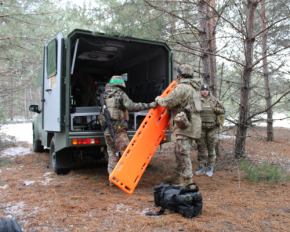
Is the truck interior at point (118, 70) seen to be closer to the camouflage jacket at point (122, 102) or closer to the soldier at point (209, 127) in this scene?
the camouflage jacket at point (122, 102)

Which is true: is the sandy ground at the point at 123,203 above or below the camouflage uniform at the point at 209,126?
below

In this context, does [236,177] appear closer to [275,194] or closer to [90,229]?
[275,194]

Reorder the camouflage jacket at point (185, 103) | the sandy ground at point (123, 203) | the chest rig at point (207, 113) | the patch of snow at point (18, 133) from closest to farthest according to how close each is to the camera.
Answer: the sandy ground at point (123, 203) → the camouflage jacket at point (185, 103) → the chest rig at point (207, 113) → the patch of snow at point (18, 133)

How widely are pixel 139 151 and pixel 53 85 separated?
2045mm

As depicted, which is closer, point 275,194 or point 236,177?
point 275,194

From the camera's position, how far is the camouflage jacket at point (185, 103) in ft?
13.1

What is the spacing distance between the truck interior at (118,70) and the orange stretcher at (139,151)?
3.17ft

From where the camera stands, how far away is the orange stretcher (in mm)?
3646

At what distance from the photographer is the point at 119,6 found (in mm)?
4586

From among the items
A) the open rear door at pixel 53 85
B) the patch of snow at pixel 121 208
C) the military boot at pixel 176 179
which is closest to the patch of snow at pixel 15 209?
the patch of snow at pixel 121 208

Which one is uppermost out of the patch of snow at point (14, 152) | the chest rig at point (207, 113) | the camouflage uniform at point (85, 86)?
the camouflage uniform at point (85, 86)

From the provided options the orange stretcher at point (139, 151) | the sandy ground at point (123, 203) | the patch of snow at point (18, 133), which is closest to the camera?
the sandy ground at point (123, 203)

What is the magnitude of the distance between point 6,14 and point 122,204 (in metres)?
4.89

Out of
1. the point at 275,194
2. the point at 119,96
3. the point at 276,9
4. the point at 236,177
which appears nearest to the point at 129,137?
the point at 119,96
